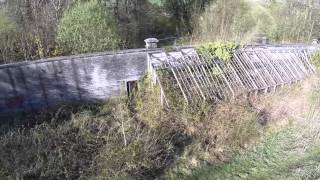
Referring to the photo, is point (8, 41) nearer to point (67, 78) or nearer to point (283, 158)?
point (67, 78)

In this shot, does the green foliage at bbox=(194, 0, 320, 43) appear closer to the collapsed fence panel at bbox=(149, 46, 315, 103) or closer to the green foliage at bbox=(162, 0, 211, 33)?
the green foliage at bbox=(162, 0, 211, 33)

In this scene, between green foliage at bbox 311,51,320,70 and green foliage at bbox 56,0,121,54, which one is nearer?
green foliage at bbox 56,0,121,54

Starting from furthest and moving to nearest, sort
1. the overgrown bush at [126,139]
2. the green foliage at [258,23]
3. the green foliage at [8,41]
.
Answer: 1. the green foliage at [258,23]
2. the green foliage at [8,41]
3. the overgrown bush at [126,139]

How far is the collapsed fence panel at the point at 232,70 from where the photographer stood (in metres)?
13.8

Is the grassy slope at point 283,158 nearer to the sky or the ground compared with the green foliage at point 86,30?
nearer to the ground

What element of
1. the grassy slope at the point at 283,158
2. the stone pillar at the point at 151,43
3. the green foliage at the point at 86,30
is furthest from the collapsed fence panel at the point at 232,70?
the green foliage at the point at 86,30

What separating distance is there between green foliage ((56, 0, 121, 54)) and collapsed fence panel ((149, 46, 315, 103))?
7.45ft

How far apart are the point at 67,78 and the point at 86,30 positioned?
2.16m

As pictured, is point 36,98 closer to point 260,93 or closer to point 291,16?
point 260,93

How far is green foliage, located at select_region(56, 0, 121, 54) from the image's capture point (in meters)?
14.7

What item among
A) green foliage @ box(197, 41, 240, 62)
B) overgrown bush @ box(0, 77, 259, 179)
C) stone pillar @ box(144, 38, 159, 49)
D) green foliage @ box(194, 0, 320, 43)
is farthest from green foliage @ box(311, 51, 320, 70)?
stone pillar @ box(144, 38, 159, 49)

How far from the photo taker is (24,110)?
14.1 metres

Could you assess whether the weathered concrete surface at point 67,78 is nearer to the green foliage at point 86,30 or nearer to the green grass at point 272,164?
the green foliage at point 86,30

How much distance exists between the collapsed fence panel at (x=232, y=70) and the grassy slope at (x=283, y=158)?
195cm
